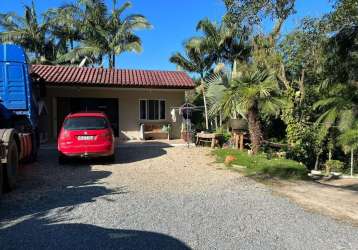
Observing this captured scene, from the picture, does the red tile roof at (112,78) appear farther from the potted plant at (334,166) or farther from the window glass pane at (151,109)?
the potted plant at (334,166)

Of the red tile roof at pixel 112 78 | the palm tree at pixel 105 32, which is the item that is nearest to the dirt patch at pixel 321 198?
the red tile roof at pixel 112 78

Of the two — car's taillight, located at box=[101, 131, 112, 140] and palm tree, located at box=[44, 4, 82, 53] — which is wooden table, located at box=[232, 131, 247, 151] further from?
palm tree, located at box=[44, 4, 82, 53]

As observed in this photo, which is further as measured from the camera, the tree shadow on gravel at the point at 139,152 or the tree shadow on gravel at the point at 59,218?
the tree shadow on gravel at the point at 139,152

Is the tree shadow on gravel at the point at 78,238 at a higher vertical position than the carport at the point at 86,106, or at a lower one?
lower

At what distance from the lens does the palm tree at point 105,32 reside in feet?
94.3

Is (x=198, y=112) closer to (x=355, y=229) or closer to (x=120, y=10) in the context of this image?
(x=120, y=10)

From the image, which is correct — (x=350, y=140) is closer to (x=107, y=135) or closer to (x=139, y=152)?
(x=139, y=152)

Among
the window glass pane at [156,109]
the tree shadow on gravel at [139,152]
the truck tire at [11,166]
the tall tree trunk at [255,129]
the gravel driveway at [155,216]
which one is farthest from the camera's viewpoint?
the window glass pane at [156,109]

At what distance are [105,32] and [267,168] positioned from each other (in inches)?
847

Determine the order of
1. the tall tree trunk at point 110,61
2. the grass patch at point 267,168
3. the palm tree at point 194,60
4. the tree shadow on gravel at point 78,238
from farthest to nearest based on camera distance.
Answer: the tall tree trunk at point 110,61, the palm tree at point 194,60, the grass patch at point 267,168, the tree shadow on gravel at point 78,238

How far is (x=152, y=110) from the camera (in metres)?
20.2

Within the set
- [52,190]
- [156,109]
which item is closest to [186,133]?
[156,109]

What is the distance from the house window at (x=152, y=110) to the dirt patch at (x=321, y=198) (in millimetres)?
11317

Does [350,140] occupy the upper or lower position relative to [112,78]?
lower
